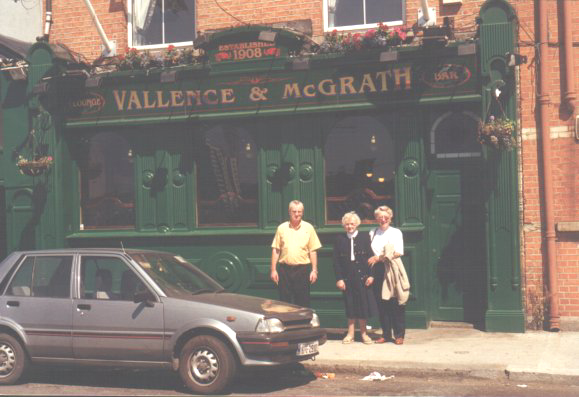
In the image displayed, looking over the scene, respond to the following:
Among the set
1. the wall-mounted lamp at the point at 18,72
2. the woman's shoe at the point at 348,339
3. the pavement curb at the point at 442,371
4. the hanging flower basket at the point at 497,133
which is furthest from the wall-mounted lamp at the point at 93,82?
the pavement curb at the point at 442,371

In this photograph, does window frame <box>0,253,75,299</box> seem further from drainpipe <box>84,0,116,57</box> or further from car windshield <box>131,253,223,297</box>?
drainpipe <box>84,0,116,57</box>

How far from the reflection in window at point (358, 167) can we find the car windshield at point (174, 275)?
12.0 ft

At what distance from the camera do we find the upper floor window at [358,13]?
13539 millimetres

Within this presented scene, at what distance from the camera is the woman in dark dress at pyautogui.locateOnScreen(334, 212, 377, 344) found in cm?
1180

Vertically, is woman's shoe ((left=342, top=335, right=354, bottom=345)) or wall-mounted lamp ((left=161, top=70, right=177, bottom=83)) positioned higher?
wall-mounted lamp ((left=161, top=70, right=177, bottom=83))

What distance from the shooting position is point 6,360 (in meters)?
9.73

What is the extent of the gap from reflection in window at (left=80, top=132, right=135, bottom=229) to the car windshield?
4520 mm

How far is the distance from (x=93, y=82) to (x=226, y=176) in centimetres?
265

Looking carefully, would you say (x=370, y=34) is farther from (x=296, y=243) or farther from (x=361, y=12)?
(x=296, y=243)

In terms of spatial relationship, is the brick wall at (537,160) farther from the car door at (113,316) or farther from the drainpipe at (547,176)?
the car door at (113,316)

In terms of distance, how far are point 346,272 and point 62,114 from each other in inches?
232

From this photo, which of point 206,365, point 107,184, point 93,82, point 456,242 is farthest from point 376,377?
point 93,82

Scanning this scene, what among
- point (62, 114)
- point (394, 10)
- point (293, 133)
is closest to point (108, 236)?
point (62, 114)

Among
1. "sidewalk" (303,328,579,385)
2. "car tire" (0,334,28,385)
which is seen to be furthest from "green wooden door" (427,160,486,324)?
"car tire" (0,334,28,385)
